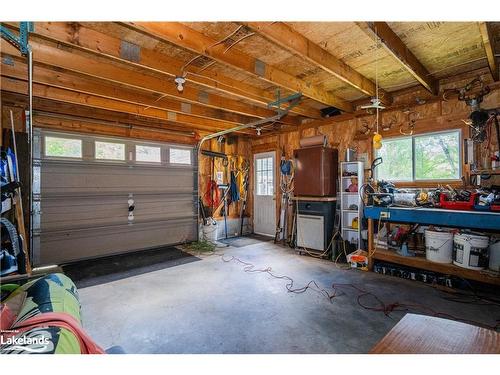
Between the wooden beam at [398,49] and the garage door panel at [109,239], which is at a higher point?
the wooden beam at [398,49]

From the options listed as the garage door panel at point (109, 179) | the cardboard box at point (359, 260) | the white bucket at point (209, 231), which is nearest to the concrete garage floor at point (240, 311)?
the cardboard box at point (359, 260)

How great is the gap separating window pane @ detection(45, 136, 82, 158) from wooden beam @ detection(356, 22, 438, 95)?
16.6 feet

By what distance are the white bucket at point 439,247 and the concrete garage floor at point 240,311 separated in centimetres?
43

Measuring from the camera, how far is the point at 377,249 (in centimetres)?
405

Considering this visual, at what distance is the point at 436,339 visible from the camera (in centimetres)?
89

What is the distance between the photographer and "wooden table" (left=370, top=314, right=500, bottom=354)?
0.83 m

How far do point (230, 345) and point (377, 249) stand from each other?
3.01 metres

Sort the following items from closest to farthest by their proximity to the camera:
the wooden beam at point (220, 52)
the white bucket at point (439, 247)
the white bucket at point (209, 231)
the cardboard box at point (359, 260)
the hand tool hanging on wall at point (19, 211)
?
1. the hand tool hanging on wall at point (19, 211)
2. the wooden beam at point (220, 52)
3. the white bucket at point (439, 247)
4. the cardboard box at point (359, 260)
5. the white bucket at point (209, 231)

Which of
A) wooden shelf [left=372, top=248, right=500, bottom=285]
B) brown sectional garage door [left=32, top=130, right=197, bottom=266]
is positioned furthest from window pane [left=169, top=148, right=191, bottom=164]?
wooden shelf [left=372, top=248, right=500, bottom=285]

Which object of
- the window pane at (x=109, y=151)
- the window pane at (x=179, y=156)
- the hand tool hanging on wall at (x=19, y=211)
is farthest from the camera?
the window pane at (x=179, y=156)


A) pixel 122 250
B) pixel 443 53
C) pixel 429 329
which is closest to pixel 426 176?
pixel 443 53

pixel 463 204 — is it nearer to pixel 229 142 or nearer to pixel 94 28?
pixel 94 28

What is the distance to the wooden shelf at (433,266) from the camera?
2.99m

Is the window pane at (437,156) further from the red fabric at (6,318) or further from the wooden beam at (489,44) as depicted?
the red fabric at (6,318)
